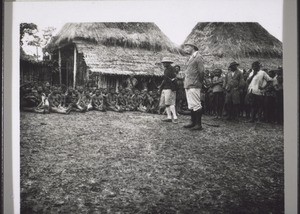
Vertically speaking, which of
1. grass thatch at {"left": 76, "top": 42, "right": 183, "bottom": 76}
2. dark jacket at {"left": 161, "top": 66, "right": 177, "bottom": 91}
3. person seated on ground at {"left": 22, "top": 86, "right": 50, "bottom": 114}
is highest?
grass thatch at {"left": 76, "top": 42, "right": 183, "bottom": 76}

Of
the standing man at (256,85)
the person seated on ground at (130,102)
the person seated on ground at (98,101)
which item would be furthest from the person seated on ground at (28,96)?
the standing man at (256,85)

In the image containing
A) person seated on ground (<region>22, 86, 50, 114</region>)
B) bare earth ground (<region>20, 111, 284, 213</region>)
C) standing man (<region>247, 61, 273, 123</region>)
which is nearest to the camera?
bare earth ground (<region>20, 111, 284, 213</region>)

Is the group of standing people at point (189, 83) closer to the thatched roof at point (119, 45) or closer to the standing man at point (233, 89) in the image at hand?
the thatched roof at point (119, 45)

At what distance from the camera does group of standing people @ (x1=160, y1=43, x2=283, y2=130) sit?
267 cm

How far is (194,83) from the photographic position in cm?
273

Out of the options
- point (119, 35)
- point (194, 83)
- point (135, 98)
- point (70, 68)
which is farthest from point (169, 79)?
point (70, 68)

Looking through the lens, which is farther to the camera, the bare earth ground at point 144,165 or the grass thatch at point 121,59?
the grass thatch at point 121,59

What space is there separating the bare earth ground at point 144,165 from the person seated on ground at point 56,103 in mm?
53

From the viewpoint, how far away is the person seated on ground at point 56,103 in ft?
9.18

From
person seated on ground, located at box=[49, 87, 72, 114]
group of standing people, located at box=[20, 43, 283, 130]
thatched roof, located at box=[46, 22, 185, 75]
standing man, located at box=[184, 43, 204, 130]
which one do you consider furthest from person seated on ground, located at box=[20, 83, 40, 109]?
standing man, located at box=[184, 43, 204, 130]

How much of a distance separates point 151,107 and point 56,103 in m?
0.88

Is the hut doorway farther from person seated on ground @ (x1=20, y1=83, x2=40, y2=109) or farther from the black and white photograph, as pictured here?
person seated on ground @ (x1=20, y1=83, x2=40, y2=109)

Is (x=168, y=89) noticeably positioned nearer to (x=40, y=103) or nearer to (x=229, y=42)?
(x=229, y=42)

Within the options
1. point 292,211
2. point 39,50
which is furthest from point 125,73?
point 292,211
